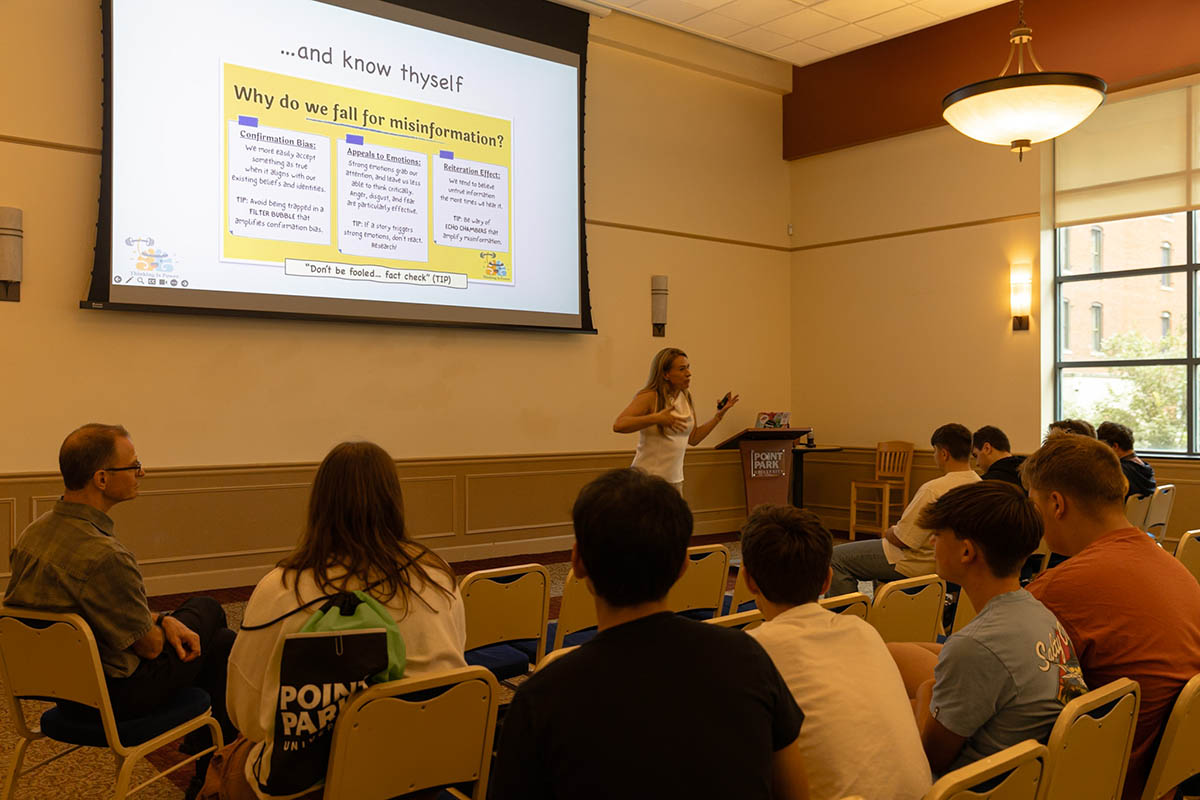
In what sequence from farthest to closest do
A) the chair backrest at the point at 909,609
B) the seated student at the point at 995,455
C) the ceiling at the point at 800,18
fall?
1. the ceiling at the point at 800,18
2. the seated student at the point at 995,455
3. the chair backrest at the point at 909,609

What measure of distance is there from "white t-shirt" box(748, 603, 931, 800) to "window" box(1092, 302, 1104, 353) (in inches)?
275

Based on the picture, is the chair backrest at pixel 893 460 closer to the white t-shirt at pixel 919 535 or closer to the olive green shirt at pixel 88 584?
the white t-shirt at pixel 919 535

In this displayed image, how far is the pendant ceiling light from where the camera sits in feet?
16.6

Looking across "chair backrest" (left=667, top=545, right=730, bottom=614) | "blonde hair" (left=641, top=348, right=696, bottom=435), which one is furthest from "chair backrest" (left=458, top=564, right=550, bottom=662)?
"blonde hair" (left=641, top=348, right=696, bottom=435)

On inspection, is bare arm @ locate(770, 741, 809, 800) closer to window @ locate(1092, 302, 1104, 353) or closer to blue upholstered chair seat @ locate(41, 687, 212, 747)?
blue upholstered chair seat @ locate(41, 687, 212, 747)

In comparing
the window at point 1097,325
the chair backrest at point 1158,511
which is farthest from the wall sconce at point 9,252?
the window at point 1097,325

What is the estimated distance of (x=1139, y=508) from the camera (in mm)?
5121

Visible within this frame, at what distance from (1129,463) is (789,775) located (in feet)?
14.3

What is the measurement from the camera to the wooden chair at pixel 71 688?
2297mm

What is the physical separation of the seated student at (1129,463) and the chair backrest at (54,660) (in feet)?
15.3

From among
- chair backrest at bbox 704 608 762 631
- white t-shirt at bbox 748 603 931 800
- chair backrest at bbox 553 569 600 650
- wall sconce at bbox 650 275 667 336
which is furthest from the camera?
wall sconce at bbox 650 275 667 336

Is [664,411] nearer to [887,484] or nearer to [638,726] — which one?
[638,726]

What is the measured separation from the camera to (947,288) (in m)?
8.30

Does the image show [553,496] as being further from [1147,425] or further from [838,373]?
[1147,425]
